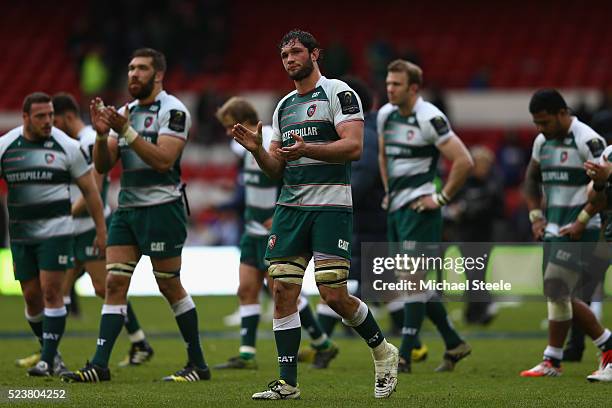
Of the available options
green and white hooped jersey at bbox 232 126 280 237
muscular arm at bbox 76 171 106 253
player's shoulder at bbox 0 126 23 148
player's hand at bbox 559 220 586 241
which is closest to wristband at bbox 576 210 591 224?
player's hand at bbox 559 220 586 241

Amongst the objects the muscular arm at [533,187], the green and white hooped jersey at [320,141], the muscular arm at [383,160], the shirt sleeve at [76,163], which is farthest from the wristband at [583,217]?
the shirt sleeve at [76,163]

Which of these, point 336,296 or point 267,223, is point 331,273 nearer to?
point 336,296

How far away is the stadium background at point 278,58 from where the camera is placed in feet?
87.2

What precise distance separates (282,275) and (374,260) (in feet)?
6.66

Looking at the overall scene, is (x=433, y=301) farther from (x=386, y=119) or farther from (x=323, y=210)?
(x=323, y=210)

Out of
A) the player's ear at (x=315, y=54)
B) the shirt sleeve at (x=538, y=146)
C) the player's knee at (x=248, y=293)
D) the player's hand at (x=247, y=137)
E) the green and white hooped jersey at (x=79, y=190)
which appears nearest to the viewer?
the player's hand at (x=247, y=137)

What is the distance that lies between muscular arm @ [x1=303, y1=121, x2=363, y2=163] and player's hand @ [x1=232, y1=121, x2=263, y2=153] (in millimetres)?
356

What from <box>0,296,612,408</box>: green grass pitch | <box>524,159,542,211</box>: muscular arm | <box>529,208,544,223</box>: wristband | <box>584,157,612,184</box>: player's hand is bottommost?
<box>0,296,612,408</box>: green grass pitch

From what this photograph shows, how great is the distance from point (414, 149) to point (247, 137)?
3081 millimetres

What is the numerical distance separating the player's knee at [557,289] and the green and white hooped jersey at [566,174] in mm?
406

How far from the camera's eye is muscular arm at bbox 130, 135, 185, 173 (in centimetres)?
931

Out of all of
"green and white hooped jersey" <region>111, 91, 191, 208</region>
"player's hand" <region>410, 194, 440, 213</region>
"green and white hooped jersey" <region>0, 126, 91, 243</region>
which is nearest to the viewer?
"green and white hooped jersey" <region>111, 91, 191, 208</region>

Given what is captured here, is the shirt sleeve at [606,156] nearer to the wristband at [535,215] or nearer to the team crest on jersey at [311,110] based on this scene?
the wristband at [535,215]

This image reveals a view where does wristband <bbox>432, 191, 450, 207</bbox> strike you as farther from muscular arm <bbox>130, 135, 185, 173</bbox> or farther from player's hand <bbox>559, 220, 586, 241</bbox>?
muscular arm <bbox>130, 135, 185, 173</bbox>
